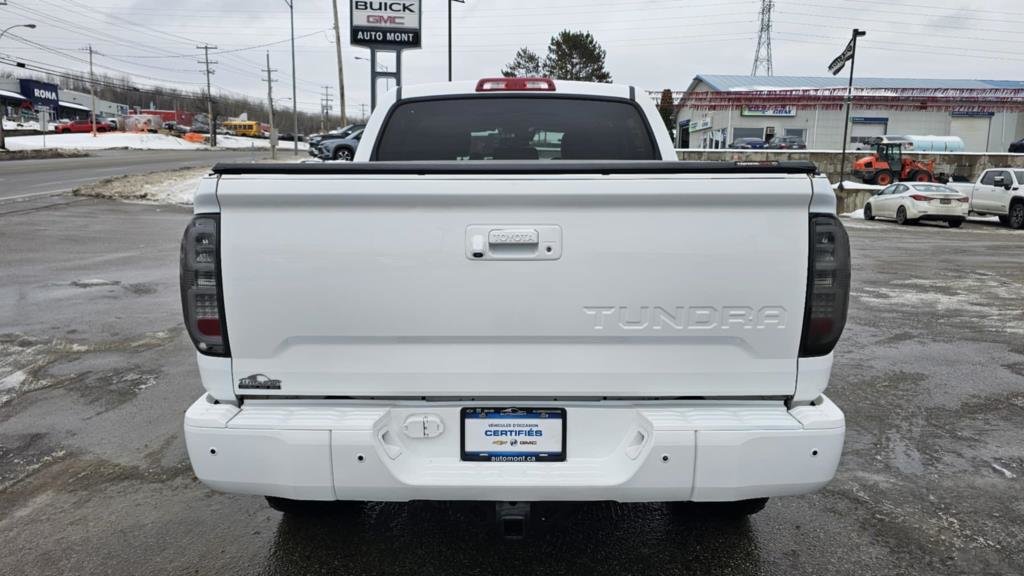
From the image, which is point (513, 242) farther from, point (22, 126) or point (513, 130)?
point (22, 126)

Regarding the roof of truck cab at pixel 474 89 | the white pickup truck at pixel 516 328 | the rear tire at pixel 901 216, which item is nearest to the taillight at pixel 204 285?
the white pickup truck at pixel 516 328

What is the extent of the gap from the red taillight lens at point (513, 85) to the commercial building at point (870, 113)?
49384 millimetres

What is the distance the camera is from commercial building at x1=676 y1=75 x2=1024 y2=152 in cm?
5034

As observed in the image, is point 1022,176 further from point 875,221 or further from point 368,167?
point 368,167

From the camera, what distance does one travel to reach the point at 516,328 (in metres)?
2.38

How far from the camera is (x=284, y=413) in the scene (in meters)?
2.42

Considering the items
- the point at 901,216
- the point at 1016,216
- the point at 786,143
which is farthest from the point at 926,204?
the point at 786,143

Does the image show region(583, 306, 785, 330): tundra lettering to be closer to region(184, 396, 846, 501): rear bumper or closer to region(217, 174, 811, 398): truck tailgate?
region(217, 174, 811, 398): truck tailgate

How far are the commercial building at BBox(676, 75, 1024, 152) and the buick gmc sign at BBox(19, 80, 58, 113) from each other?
77.6 metres

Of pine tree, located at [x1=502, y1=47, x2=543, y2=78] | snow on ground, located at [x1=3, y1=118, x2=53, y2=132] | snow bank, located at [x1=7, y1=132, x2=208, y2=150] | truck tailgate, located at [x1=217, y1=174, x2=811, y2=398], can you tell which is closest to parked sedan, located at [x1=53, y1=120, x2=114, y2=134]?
snow on ground, located at [x1=3, y1=118, x2=53, y2=132]

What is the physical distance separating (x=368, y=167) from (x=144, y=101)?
523 feet

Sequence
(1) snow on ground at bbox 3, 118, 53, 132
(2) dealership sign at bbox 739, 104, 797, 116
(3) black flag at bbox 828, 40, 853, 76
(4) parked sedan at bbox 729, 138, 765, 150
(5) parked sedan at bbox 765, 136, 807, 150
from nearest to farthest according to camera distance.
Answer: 1. (3) black flag at bbox 828, 40, 853, 76
2. (4) parked sedan at bbox 729, 138, 765, 150
3. (5) parked sedan at bbox 765, 136, 807, 150
4. (2) dealership sign at bbox 739, 104, 797, 116
5. (1) snow on ground at bbox 3, 118, 53, 132

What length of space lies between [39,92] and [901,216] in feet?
316

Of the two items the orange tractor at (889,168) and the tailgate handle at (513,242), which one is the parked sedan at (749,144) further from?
the tailgate handle at (513,242)
